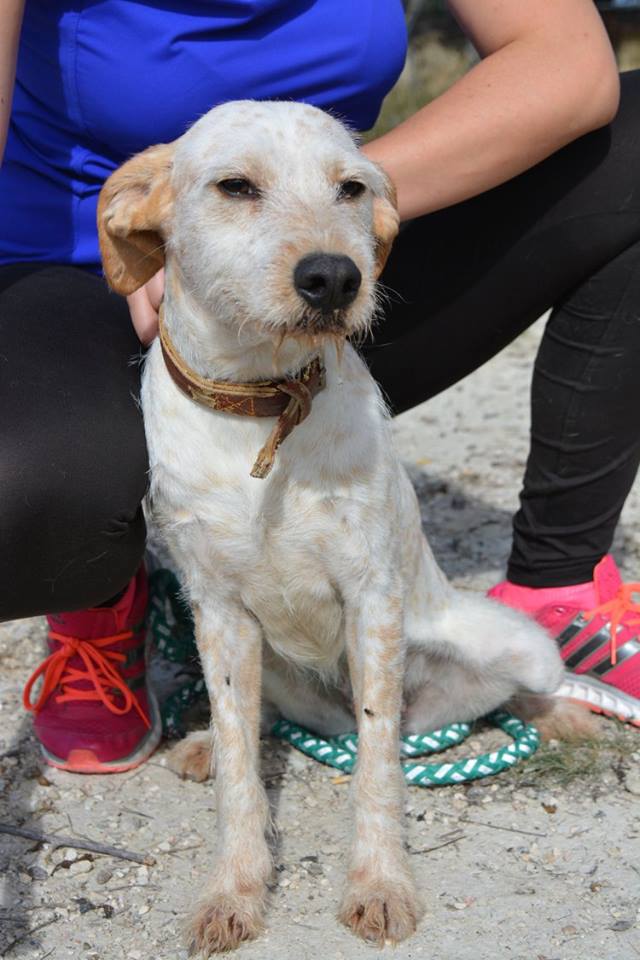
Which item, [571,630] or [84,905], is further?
[571,630]

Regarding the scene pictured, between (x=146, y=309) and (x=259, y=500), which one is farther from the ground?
(x=146, y=309)

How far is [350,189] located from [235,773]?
124cm

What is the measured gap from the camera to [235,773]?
2.61 meters

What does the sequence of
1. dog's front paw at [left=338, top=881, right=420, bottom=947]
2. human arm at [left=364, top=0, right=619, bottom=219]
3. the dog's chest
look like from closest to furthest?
dog's front paw at [left=338, top=881, right=420, bottom=947] → the dog's chest → human arm at [left=364, top=0, right=619, bottom=219]

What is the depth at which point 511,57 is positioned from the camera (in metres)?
2.78

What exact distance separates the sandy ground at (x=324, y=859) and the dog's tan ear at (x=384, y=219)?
1.29 metres

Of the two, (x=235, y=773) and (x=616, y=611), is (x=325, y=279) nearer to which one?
(x=235, y=773)

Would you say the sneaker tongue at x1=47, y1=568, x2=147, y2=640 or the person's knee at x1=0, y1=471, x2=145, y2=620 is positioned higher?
the person's knee at x1=0, y1=471, x2=145, y2=620

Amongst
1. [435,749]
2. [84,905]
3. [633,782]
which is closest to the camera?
[84,905]

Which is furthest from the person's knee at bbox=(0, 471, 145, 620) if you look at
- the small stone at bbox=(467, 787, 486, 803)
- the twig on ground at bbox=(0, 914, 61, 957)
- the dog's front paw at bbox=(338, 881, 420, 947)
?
the small stone at bbox=(467, 787, 486, 803)

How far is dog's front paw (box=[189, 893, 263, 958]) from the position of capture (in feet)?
7.83

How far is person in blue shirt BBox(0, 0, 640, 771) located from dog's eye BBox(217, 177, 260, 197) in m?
0.44

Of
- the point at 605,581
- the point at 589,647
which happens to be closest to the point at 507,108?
the point at 605,581

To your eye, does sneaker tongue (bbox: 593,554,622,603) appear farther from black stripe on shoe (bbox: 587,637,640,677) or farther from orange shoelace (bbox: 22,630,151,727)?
orange shoelace (bbox: 22,630,151,727)
